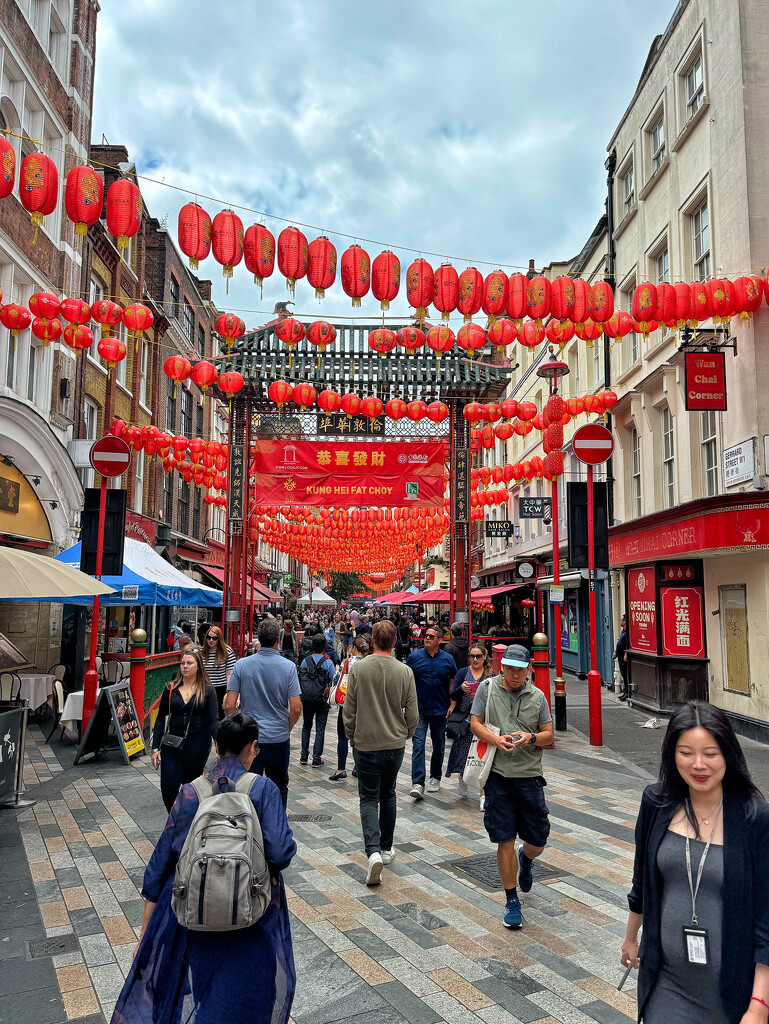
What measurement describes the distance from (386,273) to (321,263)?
90 centimetres

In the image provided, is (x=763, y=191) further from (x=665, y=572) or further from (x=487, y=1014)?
(x=487, y=1014)

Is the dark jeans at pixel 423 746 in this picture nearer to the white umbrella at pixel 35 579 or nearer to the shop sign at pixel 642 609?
the white umbrella at pixel 35 579

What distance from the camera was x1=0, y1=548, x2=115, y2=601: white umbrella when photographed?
23.8 ft

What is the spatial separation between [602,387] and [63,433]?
45.0ft

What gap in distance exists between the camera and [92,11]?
18281 millimetres

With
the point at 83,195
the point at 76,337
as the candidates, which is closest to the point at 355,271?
the point at 83,195

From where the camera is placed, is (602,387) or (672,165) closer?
(672,165)

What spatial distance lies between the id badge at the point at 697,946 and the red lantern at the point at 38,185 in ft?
27.6

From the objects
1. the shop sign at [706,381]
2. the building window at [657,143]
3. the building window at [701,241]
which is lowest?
the shop sign at [706,381]

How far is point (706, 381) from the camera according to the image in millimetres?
12547

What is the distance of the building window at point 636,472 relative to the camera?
18.3 metres

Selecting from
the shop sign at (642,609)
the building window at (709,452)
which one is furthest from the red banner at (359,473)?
the building window at (709,452)

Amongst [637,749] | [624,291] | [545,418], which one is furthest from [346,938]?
[624,291]

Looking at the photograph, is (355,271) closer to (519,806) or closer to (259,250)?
(259,250)
